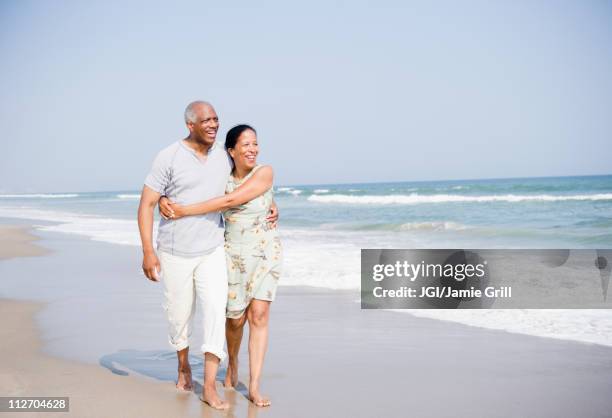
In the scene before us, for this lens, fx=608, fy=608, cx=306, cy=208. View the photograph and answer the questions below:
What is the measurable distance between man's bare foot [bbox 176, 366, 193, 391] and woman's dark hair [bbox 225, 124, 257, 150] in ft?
4.94

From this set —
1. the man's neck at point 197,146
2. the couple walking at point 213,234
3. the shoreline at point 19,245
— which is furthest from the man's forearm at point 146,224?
the shoreline at point 19,245

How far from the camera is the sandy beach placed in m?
3.71

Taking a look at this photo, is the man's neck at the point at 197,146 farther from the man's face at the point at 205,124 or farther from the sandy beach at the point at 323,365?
the sandy beach at the point at 323,365

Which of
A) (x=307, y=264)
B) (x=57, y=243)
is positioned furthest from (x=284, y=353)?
(x=57, y=243)

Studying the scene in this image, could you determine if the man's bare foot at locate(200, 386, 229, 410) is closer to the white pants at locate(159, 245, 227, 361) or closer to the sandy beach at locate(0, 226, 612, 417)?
the sandy beach at locate(0, 226, 612, 417)

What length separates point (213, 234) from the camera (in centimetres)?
378

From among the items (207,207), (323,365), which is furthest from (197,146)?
(323,365)

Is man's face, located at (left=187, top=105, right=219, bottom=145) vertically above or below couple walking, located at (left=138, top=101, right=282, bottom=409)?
above

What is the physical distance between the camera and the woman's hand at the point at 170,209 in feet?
12.0

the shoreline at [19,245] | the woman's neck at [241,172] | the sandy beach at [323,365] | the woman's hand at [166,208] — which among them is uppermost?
the woman's neck at [241,172]

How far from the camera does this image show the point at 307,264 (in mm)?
9891

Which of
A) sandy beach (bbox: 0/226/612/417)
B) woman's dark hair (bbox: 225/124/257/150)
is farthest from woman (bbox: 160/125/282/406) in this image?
sandy beach (bbox: 0/226/612/417)

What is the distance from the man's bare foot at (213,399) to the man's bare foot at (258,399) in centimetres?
16

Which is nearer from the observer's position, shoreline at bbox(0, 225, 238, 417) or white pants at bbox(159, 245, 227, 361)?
shoreline at bbox(0, 225, 238, 417)
